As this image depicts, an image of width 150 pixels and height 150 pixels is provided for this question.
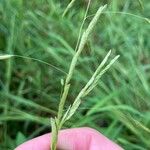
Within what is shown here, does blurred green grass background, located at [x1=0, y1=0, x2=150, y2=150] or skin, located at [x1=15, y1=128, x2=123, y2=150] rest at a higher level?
skin, located at [x1=15, y1=128, x2=123, y2=150]

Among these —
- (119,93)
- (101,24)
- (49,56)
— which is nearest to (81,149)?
(119,93)

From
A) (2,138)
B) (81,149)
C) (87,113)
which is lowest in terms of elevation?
(2,138)

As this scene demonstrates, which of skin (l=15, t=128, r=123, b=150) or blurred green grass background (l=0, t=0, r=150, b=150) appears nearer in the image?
skin (l=15, t=128, r=123, b=150)

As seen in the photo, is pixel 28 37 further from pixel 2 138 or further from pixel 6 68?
pixel 2 138

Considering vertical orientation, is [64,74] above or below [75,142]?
below

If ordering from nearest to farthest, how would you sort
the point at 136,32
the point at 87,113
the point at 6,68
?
the point at 87,113, the point at 6,68, the point at 136,32
